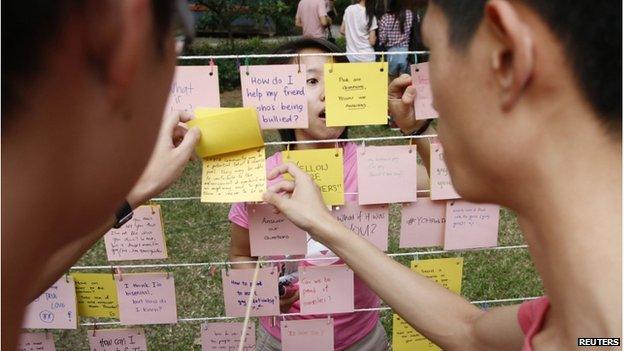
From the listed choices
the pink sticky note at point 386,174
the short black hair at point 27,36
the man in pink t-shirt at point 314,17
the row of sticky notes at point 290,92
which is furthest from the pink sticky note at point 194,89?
the man in pink t-shirt at point 314,17

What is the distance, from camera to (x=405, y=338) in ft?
5.19

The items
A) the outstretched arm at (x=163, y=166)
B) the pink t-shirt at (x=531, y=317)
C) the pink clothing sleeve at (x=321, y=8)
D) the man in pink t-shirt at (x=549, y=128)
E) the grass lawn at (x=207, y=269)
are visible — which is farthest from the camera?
the pink clothing sleeve at (x=321, y=8)

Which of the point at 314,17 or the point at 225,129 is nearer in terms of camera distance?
the point at 225,129

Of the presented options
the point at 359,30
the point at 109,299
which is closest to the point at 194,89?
the point at 109,299

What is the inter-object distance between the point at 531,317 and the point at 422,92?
63cm

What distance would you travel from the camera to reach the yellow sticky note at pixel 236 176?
1.29m

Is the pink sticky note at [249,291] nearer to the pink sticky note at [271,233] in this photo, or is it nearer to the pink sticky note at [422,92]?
the pink sticky note at [271,233]

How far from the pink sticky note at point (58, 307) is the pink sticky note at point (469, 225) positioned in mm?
937

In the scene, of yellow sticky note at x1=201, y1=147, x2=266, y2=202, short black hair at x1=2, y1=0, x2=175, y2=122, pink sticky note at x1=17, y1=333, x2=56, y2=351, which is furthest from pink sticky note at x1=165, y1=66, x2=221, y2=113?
short black hair at x1=2, y1=0, x2=175, y2=122

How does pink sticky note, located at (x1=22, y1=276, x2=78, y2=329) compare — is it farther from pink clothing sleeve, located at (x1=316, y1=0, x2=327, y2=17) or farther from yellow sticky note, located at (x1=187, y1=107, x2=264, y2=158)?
pink clothing sleeve, located at (x1=316, y1=0, x2=327, y2=17)

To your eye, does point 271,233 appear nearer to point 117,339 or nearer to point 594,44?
point 117,339

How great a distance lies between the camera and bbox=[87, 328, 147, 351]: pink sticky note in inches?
59.4

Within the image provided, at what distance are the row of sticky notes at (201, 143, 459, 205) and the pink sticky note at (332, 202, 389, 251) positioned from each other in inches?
1.5

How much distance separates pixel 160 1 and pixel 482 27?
32 cm
